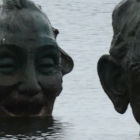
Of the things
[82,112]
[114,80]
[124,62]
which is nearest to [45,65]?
[82,112]

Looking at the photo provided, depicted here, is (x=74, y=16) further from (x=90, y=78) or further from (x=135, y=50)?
(x=135, y=50)

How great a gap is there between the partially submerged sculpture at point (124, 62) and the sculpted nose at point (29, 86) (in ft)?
13.0

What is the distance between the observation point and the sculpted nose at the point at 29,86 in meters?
12.4

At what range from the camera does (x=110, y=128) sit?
1157cm

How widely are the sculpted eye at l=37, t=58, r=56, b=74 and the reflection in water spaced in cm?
46

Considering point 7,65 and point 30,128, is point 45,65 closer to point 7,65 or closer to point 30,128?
point 7,65

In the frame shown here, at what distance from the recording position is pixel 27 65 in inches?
489

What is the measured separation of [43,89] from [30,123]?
403mm

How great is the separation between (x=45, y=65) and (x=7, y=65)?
35 cm

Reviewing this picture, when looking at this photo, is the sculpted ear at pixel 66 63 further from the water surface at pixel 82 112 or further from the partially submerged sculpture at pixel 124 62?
the partially submerged sculpture at pixel 124 62

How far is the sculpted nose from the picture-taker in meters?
12.4

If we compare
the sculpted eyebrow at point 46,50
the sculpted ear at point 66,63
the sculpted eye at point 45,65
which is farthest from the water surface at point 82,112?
the sculpted eyebrow at point 46,50

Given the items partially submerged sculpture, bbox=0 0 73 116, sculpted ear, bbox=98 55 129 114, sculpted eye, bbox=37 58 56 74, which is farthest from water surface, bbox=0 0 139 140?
sculpted ear, bbox=98 55 129 114

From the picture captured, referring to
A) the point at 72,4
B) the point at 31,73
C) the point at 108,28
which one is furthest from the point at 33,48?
the point at 72,4
